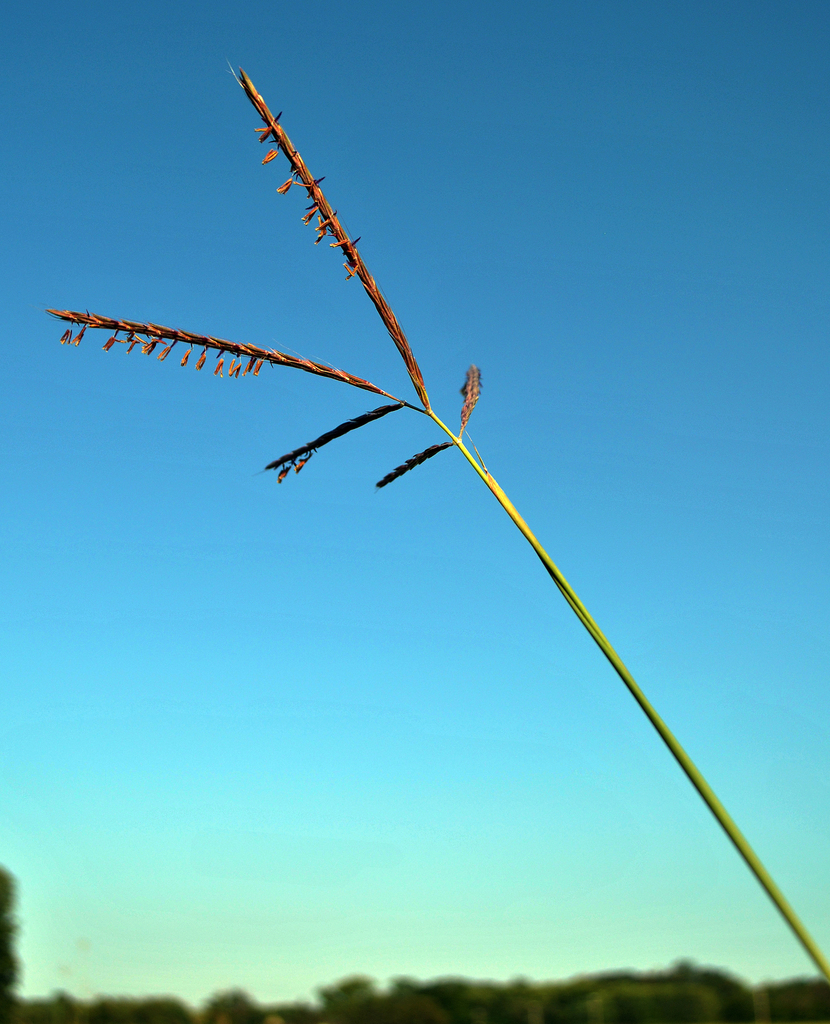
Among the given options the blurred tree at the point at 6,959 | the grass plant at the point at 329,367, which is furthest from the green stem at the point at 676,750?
the blurred tree at the point at 6,959

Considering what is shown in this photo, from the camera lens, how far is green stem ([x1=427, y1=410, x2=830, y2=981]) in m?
1.15

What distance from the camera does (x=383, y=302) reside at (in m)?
1.57

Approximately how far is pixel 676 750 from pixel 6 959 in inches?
2105

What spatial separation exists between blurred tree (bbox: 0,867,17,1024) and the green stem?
174ft

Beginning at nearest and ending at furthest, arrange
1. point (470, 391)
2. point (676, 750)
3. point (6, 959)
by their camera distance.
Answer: point (676, 750) → point (470, 391) → point (6, 959)

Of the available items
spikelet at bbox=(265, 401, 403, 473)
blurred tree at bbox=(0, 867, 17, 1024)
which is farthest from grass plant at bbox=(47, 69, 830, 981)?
blurred tree at bbox=(0, 867, 17, 1024)

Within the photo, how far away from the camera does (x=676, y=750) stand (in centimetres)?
124

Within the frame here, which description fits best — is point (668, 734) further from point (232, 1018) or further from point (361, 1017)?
point (361, 1017)

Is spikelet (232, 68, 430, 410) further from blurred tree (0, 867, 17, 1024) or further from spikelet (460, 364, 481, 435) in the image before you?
blurred tree (0, 867, 17, 1024)

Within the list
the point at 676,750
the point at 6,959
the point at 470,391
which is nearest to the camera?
the point at 676,750

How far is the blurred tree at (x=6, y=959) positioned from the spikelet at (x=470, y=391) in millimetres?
52518

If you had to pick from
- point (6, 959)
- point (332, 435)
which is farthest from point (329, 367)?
point (6, 959)

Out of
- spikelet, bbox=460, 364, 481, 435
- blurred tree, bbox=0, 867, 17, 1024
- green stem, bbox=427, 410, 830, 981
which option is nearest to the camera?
green stem, bbox=427, 410, 830, 981

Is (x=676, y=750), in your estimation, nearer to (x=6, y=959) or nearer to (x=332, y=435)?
(x=332, y=435)
